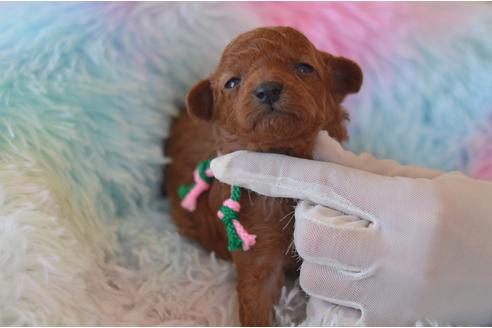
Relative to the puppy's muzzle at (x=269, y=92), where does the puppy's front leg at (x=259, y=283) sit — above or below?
below

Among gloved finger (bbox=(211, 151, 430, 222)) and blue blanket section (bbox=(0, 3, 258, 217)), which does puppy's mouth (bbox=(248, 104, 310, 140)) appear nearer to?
gloved finger (bbox=(211, 151, 430, 222))

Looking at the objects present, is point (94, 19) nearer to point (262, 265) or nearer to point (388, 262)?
point (262, 265)

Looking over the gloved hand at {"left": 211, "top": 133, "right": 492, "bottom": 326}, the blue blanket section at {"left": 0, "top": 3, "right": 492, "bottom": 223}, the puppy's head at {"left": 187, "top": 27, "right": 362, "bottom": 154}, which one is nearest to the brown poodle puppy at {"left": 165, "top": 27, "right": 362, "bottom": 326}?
the puppy's head at {"left": 187, "top": 27, "right": 362, "bottom": 154}

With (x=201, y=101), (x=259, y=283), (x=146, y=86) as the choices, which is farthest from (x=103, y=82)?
(x=259, y=283)

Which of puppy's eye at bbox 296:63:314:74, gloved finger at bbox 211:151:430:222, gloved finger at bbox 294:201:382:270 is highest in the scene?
puppy's eye at bbox 296:63:314:74

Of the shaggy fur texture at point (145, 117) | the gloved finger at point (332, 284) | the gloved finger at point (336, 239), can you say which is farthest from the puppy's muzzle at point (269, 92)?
the shaggy fur texture at point (145, 117)

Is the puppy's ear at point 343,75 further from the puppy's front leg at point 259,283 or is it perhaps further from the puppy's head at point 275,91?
A: the puppy's front leg at point 259,283
